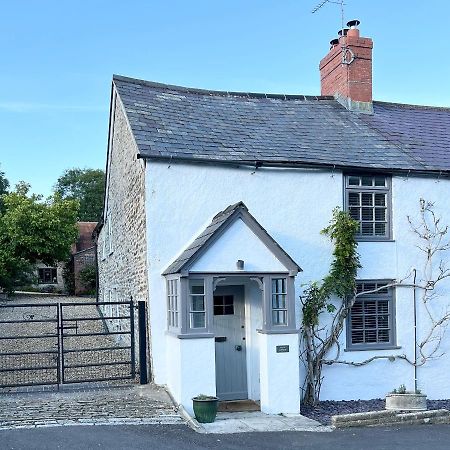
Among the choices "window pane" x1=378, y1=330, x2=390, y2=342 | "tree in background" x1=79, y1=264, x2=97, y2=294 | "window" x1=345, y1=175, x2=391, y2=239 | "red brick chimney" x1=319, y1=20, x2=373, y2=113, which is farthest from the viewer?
"tree in background" x1=79, y1=264, x2=97, y2=294

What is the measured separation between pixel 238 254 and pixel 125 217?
5.25 m

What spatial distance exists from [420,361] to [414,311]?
1.16m

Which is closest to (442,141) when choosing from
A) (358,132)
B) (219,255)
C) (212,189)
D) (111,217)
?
(358,132)

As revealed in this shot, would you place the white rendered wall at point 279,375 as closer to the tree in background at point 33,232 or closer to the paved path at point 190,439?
the paved path at point 190,439

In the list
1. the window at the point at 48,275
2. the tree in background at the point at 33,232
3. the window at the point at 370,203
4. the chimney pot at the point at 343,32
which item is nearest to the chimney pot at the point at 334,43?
the chimney pot at the point at 343,32

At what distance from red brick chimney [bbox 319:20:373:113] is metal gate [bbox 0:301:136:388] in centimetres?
833

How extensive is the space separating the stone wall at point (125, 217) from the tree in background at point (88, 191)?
163 ft

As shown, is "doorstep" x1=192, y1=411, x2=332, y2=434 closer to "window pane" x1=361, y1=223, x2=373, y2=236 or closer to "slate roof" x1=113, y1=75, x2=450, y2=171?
"window pane" x1=361, y1=223, x2=373, y2=236

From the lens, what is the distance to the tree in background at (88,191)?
70875 mm

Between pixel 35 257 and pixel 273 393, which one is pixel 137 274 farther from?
pixel 35 257

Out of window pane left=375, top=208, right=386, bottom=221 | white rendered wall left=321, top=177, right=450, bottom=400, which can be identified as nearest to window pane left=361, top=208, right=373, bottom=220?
window pane left=375, top=208, right=386, bottom=221

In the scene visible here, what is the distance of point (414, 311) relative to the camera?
1423cm

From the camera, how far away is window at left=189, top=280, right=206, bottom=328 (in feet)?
37.8

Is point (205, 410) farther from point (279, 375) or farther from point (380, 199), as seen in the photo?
point (380, 199)
